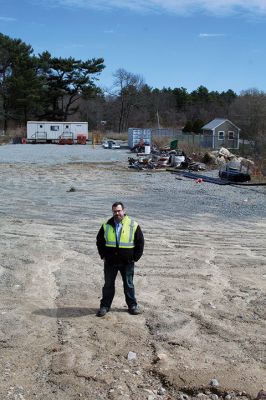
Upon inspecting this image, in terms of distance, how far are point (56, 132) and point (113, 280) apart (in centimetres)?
6278

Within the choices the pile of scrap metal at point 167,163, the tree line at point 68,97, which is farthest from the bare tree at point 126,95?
the pile of scrap metal at point 167,163

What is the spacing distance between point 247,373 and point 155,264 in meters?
5.04

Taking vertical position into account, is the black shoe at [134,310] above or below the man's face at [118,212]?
below

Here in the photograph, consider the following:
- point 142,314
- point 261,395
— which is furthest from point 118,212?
point 261,395

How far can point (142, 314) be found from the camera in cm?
771

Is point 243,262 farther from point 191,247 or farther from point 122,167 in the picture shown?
point 122,167

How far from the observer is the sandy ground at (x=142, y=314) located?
565cm

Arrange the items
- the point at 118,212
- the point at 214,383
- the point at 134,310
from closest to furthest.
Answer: the point at 214,383 < the point at 118,212 < the point at 134,310

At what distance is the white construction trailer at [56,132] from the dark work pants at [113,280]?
60.9 metres

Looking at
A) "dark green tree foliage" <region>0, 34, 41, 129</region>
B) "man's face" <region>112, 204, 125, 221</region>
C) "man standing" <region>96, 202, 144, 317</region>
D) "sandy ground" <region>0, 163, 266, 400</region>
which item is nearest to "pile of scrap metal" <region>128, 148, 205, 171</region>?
"sandy ground" <region>0, 163, 266, 400</region>

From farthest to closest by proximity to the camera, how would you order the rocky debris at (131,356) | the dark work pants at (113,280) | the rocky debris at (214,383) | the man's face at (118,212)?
the dark work pants at (113,280)
the man's face at (118,212)
the rocky debris at (131,356)
the rocky debris at (214,383)

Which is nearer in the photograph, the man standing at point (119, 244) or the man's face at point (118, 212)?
the man's face at point (118, 212)

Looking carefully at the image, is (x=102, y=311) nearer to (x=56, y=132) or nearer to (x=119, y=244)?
(x=119, y=244)

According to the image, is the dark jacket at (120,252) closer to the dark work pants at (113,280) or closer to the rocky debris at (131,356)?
the dark work pants at (113,280)
